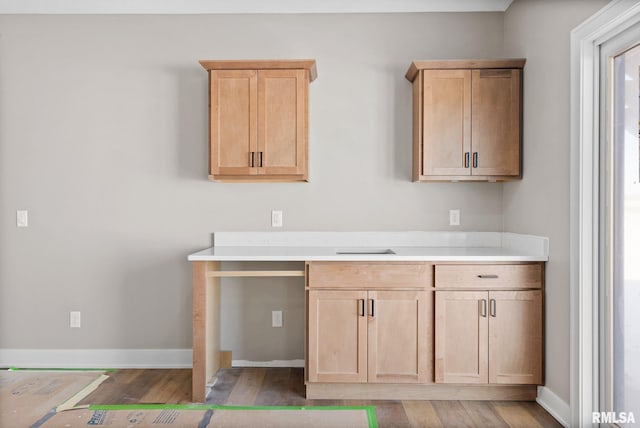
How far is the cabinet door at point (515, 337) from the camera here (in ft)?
8.73

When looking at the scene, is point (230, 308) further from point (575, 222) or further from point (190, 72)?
point (575, 222)

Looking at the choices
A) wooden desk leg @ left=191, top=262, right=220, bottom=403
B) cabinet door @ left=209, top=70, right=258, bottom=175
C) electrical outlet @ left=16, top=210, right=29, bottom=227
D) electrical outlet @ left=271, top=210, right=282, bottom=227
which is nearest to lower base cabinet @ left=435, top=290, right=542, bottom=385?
electrical outlet @ left=271, top=210, right=282, bottom=227

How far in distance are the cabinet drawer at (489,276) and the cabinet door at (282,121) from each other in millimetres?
1142

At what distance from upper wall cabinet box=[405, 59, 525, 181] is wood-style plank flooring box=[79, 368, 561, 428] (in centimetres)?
142

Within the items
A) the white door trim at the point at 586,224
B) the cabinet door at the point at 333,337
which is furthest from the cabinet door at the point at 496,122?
the cabinet door at the point at 333,337

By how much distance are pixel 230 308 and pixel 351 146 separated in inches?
58.5

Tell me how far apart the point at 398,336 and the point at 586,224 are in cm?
118

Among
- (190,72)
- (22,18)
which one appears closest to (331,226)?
(190,72)

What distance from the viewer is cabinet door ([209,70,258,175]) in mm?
3000

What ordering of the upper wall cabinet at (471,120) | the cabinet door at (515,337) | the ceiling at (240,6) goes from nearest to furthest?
the cabinet door at (515,337) < the upper wall cabinet at (471,120) < the ceiling at (240,6)

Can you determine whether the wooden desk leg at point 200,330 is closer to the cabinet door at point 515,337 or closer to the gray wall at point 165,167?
the gray wall at point 165,167

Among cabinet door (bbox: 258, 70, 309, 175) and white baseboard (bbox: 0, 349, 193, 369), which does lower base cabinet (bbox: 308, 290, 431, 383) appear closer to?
cabinet door (bbox: 258, 70, 309, 175)

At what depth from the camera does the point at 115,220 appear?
3.34 m

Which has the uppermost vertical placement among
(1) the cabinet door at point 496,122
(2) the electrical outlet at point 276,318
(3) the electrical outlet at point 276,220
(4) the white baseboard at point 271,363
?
(1) the cabinet door at point 496,122
